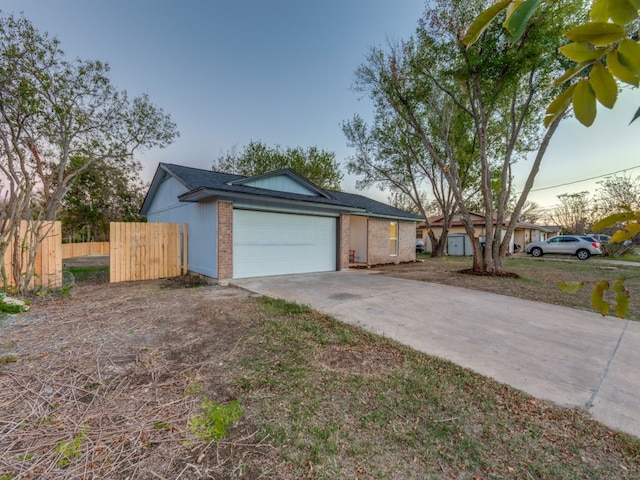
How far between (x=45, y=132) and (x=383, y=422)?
17.7 metres

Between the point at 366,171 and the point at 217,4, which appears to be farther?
the point at 366,171

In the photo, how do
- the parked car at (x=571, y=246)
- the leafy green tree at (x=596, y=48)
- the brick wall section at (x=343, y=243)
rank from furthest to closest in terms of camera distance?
1. the parked car at (x=571, y=246)
2. the brick wall section at (x=343, y=243)
3. the leafy green tree at (x=596, y=48)

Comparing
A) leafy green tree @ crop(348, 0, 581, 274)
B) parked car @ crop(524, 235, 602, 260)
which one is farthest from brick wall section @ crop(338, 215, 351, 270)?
parked car @ crop(524, 235, 602, 260)

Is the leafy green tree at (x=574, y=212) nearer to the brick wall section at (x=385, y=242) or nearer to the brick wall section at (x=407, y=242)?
the brick wall section at (x=407, y=242)

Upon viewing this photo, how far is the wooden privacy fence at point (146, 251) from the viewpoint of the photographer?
8.39 metres

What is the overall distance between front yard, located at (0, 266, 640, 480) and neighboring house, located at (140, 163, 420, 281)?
14.2 feet

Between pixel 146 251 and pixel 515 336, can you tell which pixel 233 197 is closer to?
pixel 146 251

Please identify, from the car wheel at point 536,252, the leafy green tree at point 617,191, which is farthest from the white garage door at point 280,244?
the leafy green tree at point 617,191

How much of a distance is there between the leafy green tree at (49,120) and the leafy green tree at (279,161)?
9.48 meters

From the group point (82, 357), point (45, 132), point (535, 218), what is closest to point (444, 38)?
point (82, 357)

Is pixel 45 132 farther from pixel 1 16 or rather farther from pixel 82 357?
pixel 82 357

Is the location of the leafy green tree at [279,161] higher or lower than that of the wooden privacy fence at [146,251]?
higher

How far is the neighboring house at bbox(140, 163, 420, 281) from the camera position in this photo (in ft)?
26.4

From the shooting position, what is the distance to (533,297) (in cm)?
683
